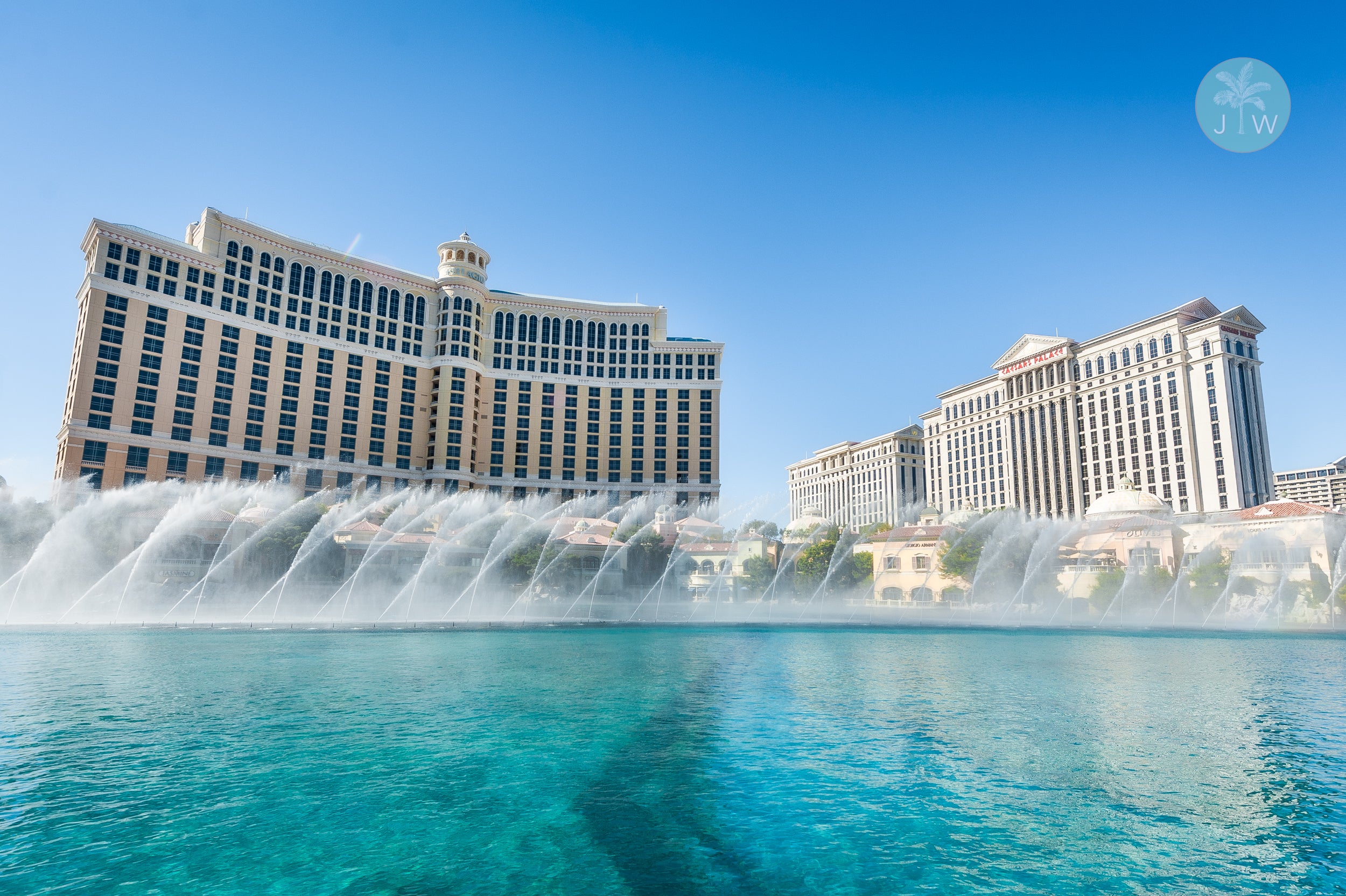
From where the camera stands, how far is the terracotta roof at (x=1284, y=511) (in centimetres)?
6612

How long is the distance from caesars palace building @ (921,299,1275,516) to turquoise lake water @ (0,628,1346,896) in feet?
327

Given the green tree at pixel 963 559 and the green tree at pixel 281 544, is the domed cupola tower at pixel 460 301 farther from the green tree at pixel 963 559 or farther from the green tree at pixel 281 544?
the green tree at pixel 963 559

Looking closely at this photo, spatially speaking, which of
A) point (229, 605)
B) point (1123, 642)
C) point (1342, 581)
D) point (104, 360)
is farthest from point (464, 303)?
point (1342, 581)

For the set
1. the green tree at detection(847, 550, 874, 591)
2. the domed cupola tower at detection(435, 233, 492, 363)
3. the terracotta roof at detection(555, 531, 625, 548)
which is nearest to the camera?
the terracotta roof at detection(555, 531, 625, 548)

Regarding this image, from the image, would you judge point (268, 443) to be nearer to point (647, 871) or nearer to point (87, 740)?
point (87, 740)

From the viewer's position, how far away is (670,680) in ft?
87.6

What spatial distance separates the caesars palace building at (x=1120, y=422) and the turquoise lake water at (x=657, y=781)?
327 feet

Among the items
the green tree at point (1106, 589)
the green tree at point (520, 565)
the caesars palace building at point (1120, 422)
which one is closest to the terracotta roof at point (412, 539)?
the green tree at point (520, 565)

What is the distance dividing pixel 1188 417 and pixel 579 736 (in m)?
126

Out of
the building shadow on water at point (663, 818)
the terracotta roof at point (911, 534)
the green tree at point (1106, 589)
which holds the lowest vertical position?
the building shadow on water at point (663, 818)

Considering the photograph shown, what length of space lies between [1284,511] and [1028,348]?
81579 mm

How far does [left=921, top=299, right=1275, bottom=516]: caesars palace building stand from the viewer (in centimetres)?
11025

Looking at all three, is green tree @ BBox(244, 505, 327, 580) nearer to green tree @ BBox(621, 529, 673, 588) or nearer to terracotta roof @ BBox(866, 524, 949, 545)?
green tree @ BBox(621, 529, 673, 588)

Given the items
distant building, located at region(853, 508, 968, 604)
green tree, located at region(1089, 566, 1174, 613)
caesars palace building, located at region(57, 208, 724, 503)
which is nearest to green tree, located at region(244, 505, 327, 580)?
caesars palace building, located at region(57, 208, 724, 503)
